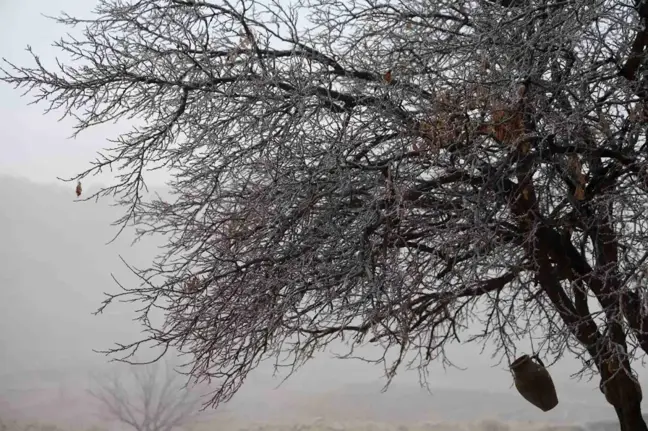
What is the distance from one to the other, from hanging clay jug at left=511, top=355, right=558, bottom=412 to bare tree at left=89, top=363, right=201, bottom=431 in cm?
501

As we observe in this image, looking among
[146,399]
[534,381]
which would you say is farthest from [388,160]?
[146,399]

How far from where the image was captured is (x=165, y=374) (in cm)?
900

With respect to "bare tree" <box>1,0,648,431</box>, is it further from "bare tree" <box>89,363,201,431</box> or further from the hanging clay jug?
"bare tree" <box>89,363,201,431</box>

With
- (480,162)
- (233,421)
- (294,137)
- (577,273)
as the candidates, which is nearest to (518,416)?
(233,421)

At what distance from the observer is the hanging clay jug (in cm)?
452

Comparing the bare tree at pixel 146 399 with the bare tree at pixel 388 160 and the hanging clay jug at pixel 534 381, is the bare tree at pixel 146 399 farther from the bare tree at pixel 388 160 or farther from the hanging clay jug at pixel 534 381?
the hanging clay jug at pixel 534 381

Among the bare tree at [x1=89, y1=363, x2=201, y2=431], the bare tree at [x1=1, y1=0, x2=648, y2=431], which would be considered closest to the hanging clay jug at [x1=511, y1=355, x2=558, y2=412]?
the bare tree at [x1=1, y1=0, x2=648, y2=431]

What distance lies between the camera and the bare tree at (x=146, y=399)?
8617mm

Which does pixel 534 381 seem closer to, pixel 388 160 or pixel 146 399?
pixel 388 160

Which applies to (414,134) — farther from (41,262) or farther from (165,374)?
(41,262)

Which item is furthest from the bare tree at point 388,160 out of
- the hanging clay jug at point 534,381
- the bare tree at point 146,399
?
the bare tree at point 146,399

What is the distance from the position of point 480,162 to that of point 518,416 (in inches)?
205

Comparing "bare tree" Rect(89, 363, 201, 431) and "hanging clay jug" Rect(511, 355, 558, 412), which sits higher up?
"bare tree" Rect(89, 363, 201, 431)

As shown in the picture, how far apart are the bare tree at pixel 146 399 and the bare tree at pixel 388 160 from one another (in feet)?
14.4
